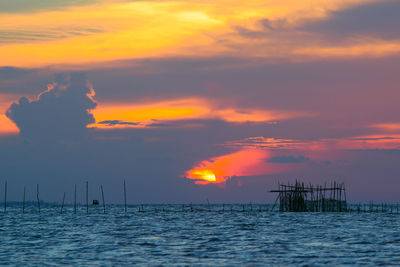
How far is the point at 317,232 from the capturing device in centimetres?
5578

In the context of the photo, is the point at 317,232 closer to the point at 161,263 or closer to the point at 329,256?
the point at 329,256

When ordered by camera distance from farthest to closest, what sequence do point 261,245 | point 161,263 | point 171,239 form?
1. point 171,239
2. point 261,245
3. point 161,263

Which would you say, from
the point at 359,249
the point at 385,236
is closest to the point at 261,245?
the point at 359,249

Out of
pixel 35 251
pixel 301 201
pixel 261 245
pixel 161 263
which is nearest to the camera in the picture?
pixel 161 263

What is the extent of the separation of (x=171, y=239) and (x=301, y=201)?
48.3 metres

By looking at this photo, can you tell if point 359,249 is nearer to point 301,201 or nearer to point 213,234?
point 213,234

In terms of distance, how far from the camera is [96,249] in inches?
1639

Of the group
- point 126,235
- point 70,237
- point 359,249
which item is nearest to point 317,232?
point 359,249

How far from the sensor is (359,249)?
4128 cm

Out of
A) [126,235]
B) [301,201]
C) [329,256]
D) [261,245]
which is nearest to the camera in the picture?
[329,256]

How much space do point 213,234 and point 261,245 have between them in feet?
37.1

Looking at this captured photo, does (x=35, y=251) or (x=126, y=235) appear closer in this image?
(x=35, y=251)

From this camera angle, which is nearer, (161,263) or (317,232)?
(161,263)

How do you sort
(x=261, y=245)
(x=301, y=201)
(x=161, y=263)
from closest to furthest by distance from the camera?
1. (x=161, y=263)
2. (x=261, y=245)
3. (x=301, y=201)
